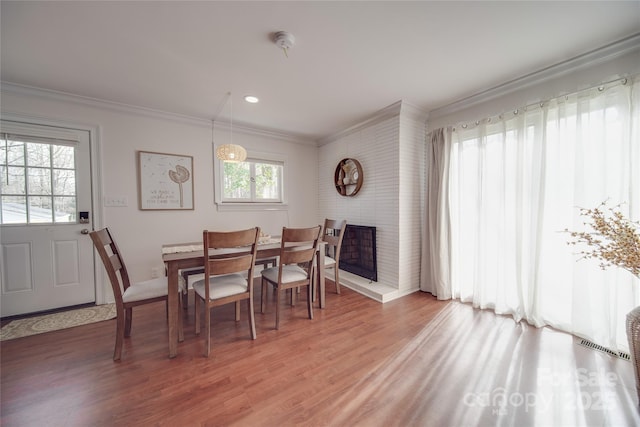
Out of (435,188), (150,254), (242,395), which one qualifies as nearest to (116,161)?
(150,254)

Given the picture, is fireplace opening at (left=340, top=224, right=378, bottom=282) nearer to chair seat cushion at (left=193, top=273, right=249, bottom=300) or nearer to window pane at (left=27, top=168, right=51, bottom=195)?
chair seat cushion at (left=193, top=273, right=249, bottom=300)

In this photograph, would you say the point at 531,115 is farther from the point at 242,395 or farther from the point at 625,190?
the point at 242,395

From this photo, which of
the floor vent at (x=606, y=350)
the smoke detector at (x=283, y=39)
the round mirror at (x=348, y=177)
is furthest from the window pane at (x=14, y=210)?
the floor vent at (x=606, y=350)

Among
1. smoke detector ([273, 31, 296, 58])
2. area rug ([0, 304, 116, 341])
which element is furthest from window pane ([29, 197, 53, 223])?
smoke detector ([273, 31, 296, 58])

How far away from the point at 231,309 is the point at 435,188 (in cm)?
291

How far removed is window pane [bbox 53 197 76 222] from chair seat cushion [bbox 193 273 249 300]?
1.90 metres

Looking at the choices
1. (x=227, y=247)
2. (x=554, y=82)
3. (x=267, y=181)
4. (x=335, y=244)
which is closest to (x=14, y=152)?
(x=227, y=247)

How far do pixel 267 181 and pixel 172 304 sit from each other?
2.55m

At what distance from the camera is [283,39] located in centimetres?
168

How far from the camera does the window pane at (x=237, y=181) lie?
3.60 m

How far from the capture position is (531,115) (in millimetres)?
2207

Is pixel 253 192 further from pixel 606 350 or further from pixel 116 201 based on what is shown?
pixel 606 350

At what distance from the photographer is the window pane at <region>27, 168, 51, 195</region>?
8.06 ft

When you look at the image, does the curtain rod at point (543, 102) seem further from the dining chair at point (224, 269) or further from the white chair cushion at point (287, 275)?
the dining chair at point (224, 269)
